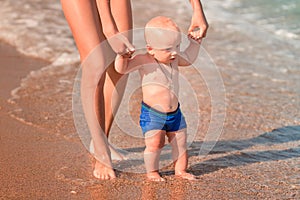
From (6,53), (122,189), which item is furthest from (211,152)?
(6,53)

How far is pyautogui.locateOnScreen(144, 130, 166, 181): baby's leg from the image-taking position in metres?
3.71

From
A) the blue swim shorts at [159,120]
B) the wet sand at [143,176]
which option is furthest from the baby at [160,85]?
the wet sand at [143,176]

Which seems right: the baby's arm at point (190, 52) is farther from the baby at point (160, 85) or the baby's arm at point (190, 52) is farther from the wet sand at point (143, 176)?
the wet sand at point (143, 176)

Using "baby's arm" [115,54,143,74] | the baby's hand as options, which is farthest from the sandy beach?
the baby's hand

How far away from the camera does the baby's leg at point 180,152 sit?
3.78 m

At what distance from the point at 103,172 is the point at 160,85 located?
0.64 m

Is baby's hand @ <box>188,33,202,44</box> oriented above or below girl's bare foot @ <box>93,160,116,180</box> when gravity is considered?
above

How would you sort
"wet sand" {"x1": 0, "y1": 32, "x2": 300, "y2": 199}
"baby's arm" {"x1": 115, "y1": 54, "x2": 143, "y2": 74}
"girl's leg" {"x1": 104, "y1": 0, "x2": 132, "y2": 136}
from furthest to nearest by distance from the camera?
"girl's leg" {"x1": 104, "y1": 0, "x2": 132, "y2": 136}, "wet sand" {"x1": 0, "y1": 32, "x2": 300, "y2": 199}, "baby's arm" {"x1": 115, "y1": 54, "x2": 143, "y2": 74}

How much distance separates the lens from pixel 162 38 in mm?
3609

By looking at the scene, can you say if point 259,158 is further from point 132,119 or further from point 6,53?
point 6,53

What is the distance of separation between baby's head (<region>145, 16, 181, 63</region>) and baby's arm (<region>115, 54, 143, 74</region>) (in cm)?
9

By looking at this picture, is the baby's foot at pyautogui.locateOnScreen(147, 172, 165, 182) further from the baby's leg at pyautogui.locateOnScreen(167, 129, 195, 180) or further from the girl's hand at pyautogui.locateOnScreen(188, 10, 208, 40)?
the girl's hand at pyautogui.locateOnScreen(188, 10, 208, 40)

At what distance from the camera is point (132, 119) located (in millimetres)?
5047

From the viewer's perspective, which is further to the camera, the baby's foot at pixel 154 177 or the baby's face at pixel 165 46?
the baby's foot at pixel 154 177
